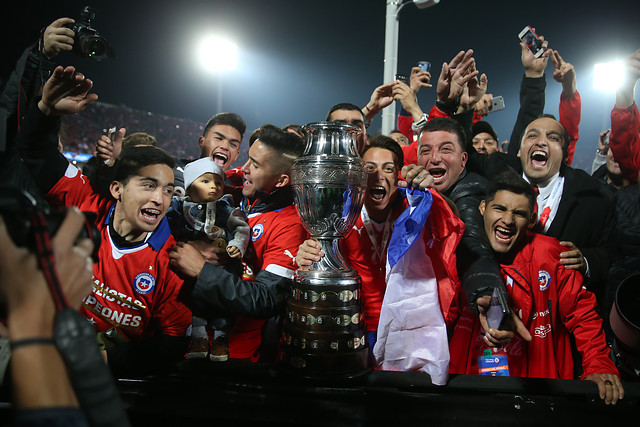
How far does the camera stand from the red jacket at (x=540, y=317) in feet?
6.28

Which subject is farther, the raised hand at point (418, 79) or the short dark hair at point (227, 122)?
the raised hand at point (418, 79)

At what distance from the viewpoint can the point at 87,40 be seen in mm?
1481

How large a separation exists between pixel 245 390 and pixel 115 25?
8.91ft

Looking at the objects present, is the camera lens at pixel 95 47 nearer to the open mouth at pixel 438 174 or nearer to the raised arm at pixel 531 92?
the open mouth at pixel 438 174

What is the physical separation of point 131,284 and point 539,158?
2.24 metres

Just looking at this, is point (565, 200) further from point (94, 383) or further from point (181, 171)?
point (94, 383)

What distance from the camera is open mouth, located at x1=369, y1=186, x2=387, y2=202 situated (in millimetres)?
1854

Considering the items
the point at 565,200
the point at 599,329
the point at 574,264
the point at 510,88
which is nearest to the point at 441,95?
the point at 565,200

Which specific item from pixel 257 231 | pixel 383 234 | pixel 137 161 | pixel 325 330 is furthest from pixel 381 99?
→ pixel 325 330

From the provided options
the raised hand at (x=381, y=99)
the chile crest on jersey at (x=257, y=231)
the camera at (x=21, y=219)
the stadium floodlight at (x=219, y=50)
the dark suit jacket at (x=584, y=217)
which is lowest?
the camera at (x=21, y=219)

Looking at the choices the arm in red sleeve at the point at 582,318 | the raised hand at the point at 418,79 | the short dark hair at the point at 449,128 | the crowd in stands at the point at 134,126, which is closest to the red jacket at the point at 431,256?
the arm in red sleeve at the point at 582,318

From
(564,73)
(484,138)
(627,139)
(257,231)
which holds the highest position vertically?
(564,73)

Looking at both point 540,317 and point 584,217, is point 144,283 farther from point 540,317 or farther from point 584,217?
point 584,217

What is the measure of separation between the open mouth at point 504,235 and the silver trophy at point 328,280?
85 centimetres
